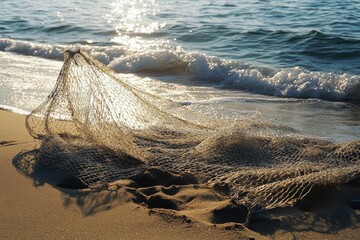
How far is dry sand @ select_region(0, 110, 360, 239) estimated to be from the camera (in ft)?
10.8

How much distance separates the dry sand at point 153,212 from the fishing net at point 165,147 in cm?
11

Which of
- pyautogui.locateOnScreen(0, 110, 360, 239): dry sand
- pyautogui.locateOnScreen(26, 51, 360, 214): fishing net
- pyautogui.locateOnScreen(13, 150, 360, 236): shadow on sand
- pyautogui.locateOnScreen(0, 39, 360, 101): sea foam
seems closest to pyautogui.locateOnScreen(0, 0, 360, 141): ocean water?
pyautogui.locateOnScreen(0, 39, 360, 101): sea foam

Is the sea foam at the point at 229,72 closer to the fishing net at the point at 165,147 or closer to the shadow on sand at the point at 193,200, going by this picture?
the fishing net at the point at 165,147

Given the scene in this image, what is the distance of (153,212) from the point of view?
3543 millimetres

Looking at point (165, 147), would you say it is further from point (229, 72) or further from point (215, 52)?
point (215, 52)

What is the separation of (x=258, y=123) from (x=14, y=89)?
4427 millimetres

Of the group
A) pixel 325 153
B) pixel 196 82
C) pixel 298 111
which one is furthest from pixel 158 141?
pixel 196 82

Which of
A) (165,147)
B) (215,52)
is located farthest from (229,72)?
(165,147)

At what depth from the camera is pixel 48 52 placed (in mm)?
11953

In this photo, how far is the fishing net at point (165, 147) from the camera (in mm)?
3816

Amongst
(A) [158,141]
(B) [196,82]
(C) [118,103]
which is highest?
(C) [118,103]

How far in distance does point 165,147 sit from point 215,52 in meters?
7.34

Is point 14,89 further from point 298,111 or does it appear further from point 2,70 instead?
point 298,111

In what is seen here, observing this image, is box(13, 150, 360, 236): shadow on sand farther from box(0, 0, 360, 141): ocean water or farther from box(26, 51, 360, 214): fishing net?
box(0, 0, 360, 141): ocean water
